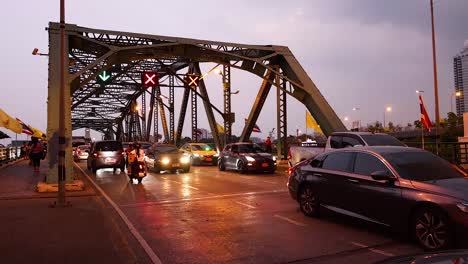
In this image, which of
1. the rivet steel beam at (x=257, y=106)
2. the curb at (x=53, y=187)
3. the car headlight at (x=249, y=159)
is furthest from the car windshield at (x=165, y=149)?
the curb at (x=53, y=187)

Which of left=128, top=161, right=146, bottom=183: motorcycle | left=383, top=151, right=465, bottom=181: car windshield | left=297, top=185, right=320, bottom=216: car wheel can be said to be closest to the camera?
left=383, top=151, right=465, bottom=181: car windshield

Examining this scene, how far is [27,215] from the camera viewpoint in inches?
396

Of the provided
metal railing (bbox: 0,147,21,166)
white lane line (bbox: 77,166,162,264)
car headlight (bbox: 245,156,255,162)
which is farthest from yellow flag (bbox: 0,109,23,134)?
white lane line (bbox: 77,166,162,264)

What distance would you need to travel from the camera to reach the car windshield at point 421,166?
701 cm

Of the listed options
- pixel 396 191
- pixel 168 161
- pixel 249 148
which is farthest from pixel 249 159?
pixel 396 191

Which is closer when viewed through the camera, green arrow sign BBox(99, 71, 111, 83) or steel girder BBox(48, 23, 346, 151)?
steel girder BBox(48, 23, 346, 151)

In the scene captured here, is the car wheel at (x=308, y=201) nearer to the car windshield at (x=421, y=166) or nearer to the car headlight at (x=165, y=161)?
the car windshield at (x=421, y=166)

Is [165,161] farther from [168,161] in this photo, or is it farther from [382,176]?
[382,176]

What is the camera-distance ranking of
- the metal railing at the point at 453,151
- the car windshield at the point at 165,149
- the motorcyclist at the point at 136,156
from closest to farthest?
the motorcyclist at the point at 136,156 → the metal railing at the point at 453,151 → the car windshield at the point at 165,149

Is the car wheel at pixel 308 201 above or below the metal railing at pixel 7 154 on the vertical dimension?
below

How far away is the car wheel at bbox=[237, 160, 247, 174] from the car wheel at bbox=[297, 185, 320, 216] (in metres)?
12.5

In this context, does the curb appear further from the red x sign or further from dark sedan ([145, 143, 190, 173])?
the red x sign

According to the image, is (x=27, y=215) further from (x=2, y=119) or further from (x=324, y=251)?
(x=2, y=119)

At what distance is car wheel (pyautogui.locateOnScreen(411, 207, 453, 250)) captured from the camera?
610 cm
